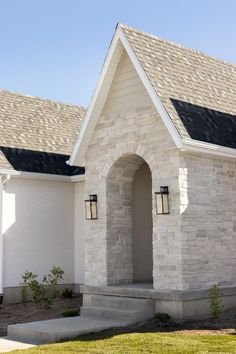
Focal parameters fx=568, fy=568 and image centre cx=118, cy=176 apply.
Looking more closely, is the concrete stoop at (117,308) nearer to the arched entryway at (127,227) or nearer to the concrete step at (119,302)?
the concrete step at (119,302)

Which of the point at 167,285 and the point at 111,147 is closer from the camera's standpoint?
the point at 167,285

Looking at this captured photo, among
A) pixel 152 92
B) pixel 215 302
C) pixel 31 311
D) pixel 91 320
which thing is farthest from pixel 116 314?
pixel 152 92

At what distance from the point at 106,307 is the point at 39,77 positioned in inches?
384

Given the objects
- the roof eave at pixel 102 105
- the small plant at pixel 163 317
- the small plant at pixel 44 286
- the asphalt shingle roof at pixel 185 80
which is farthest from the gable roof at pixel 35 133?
the small plant at pixel 163 317

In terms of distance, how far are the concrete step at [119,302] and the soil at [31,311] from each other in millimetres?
960

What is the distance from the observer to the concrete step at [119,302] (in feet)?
44.7

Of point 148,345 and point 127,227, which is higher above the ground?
point 127,227

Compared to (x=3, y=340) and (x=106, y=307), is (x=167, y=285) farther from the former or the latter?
(x=3, y=340)

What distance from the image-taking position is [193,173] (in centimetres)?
1398

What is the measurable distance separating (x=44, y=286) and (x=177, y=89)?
786 cm

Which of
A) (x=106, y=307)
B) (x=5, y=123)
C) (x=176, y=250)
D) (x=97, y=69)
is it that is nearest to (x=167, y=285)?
(x=176, y=250)

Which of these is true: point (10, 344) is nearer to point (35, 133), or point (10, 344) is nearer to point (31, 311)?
point (31, 311)

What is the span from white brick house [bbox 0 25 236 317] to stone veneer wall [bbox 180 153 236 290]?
0.08ft

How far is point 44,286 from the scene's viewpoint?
724 inches
